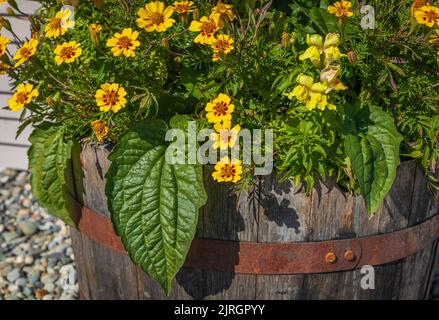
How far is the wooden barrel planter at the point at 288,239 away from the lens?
1.73 m

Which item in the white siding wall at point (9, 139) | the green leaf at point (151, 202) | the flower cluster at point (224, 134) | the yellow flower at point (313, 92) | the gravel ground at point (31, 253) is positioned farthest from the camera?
the white siding wall at point (9, 139)

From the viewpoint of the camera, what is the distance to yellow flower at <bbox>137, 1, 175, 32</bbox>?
1.63 meters

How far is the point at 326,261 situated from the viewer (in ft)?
5.93

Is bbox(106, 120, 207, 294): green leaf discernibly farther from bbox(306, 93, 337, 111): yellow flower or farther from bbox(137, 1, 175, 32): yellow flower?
bbox(306, 93, 337, 111): yellow flower

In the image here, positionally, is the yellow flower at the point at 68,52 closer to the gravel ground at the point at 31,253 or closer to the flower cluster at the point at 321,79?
the flower cluster at the point at 321,79

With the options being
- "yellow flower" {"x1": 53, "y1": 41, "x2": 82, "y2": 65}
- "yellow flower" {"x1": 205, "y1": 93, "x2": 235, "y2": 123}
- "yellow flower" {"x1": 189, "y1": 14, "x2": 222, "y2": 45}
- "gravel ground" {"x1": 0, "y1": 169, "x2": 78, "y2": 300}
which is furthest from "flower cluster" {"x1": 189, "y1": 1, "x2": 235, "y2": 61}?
"gravel ground" {"x1": 0, "y1": 169, "x2": 78, "y2": 300}

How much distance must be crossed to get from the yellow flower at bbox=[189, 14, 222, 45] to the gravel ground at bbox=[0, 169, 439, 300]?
151 centimetres

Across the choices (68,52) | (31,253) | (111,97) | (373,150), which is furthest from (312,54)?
(31,253)

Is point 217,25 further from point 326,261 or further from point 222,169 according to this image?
point 326,261

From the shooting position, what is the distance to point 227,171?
1.60 m

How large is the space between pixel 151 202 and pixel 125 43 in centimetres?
45

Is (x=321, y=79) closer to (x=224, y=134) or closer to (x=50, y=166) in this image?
(x=224, y=134)

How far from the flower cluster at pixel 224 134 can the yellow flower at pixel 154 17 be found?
25cm

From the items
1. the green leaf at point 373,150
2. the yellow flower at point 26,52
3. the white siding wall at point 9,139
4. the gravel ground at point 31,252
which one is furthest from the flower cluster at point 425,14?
the white siding wall at point 9,139
